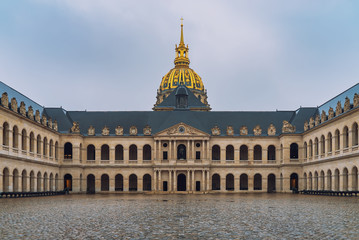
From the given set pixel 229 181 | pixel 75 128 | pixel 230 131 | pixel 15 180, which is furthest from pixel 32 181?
pixel 229 181

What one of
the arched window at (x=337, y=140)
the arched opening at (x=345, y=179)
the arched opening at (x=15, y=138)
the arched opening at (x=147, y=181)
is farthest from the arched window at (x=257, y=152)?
the arched opening at (x=15, y=138)

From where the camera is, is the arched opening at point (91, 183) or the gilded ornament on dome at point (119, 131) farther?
the arched opening at point (91, 183)

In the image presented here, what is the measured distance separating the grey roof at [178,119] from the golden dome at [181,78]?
48.4 metres

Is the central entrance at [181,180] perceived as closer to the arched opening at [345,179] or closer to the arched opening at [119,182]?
the arched opening at [119,182]

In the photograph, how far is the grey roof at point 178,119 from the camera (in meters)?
83.9

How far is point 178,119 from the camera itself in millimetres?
84750

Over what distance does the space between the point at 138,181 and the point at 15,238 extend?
2655 inches

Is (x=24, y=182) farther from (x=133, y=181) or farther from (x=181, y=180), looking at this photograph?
(x=181, y=180)

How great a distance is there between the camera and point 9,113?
53156mm

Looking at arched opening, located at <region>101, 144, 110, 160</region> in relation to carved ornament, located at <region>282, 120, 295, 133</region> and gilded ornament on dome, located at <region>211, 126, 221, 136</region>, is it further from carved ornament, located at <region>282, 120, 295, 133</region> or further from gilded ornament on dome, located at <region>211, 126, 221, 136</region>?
carved ornament, located at <region>282, 120, 295, 133</region>

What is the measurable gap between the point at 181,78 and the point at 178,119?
5513 centimetres

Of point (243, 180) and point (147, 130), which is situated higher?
point (147, 130)

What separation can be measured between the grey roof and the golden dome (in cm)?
4838

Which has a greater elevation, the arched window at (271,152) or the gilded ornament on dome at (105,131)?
the gilded ornament on dome at (105,131)
